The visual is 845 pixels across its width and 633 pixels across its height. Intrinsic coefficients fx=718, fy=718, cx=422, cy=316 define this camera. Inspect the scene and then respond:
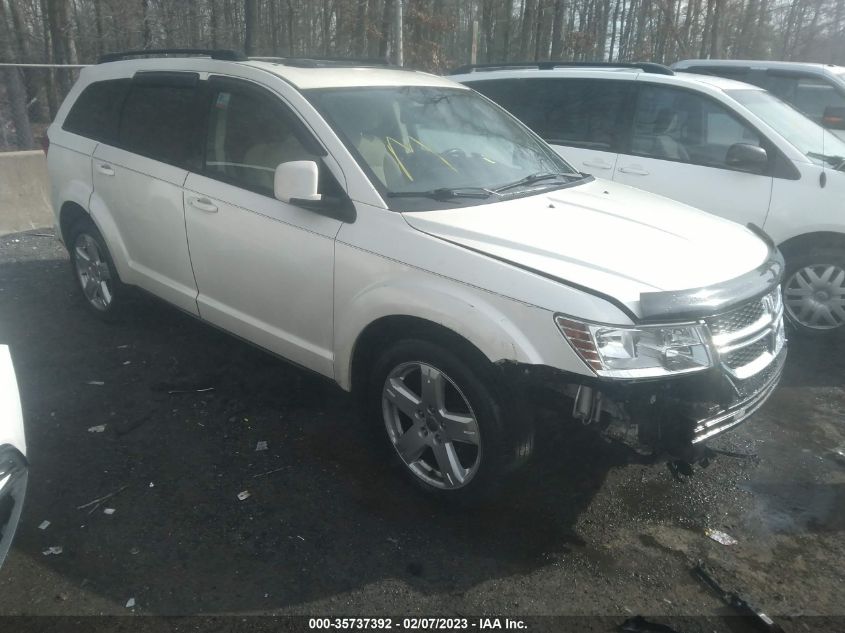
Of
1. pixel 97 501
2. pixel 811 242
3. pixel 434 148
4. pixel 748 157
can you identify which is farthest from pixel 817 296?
pixel 97 501

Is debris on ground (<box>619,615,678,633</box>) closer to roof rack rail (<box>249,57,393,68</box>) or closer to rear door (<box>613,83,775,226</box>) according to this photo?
roof rack rail (<box>249,57,393,68</box>)

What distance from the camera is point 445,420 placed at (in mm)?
3227

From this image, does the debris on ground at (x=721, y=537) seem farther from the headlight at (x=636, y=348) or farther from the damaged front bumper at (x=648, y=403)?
the headlight at (x=636, y=348)

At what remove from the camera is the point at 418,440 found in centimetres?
341

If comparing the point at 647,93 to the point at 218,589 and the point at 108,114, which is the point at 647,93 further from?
the point at 218,589

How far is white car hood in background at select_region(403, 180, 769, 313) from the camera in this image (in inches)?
116

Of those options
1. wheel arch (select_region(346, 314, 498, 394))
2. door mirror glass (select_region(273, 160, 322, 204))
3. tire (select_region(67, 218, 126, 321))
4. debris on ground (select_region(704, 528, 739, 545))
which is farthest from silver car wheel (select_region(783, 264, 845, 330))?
tire (select_region(67, 218, 126, 321))

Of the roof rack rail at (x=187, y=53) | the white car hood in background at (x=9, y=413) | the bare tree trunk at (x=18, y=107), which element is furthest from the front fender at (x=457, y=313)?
the bare tree trunk at (x=18, y=107)

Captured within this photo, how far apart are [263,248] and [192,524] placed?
144 centimetres

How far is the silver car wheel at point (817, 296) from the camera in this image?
5.39 metres

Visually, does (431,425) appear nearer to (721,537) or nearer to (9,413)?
(721,537)

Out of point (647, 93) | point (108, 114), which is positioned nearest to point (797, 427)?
point (647, 93)

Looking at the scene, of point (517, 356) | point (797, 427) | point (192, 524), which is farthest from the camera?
point (797, 427)

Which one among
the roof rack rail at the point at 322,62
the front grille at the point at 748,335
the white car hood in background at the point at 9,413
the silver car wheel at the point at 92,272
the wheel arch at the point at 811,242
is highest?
the roof rack rail at the point at 322,62
